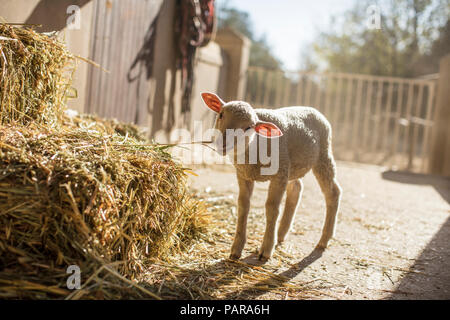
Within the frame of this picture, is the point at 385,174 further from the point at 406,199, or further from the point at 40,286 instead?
the point at 40,286

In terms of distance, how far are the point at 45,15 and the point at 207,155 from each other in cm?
456

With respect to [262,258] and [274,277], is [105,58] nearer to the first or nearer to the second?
[262,258]

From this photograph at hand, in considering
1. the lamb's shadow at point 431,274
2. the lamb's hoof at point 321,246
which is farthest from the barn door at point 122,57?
the lamb's shadow at point 431,274

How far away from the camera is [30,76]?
2.88 metres

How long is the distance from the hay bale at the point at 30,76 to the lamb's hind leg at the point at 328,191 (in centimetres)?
210

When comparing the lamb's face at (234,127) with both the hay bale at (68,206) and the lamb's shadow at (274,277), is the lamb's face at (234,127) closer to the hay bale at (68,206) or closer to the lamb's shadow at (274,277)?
the hay bale at (68,206)

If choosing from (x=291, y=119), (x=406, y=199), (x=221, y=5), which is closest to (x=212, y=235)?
(x=291, y=119)

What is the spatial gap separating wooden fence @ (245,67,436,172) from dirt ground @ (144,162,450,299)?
15.9 feet

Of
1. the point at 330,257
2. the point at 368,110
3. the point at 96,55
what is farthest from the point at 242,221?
the point at 368,110

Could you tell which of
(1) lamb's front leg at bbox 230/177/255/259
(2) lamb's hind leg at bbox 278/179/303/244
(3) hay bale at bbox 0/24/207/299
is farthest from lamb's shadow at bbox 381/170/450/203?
(3) hay bale at bbox 0/24/207/299

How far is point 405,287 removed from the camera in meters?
2.57

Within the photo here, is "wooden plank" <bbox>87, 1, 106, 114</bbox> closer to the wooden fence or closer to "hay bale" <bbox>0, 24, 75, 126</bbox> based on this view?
"hay bale" <bbox>0, 24, 75, 126</bbox>

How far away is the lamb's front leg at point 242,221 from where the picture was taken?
112 inches

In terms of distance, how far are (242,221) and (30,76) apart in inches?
70.8
